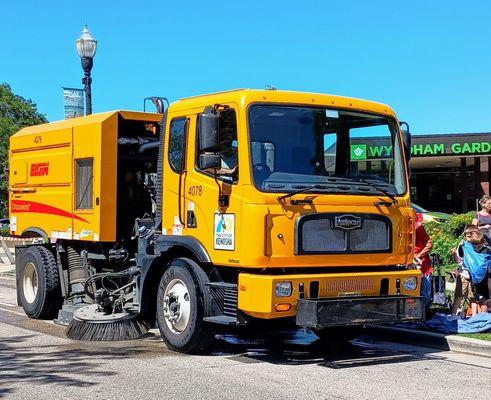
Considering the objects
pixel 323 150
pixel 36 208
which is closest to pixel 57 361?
pixel 323 150

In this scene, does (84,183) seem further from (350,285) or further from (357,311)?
(357,311)

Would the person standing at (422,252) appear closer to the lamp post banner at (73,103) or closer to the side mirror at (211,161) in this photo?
the side mirror at (211,161)

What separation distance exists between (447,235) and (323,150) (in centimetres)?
861

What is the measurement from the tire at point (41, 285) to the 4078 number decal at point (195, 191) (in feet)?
13.2

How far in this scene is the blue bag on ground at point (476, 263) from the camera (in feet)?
30.2

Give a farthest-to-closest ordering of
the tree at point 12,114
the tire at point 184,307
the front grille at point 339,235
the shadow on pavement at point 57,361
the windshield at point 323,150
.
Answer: the tree at point 12,114 < the tire at point 184,307 < the windshield at point 323,150 < the front grille at point 339,235 < the shadow on pavement at point 57,361

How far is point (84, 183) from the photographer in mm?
10039

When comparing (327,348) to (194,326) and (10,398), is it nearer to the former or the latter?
(194,326)

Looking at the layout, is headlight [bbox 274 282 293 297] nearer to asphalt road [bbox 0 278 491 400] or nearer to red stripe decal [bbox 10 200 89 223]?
asphalt road [bbox 0 278 491 400]

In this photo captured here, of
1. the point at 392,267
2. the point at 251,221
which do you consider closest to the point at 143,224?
the point at 251,221

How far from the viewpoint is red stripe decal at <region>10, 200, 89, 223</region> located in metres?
10.5

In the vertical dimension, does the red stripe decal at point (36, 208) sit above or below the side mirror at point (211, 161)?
below

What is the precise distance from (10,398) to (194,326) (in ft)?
7.36

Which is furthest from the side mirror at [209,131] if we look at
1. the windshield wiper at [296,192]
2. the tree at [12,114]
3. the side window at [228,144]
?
the tree at [12,114]
